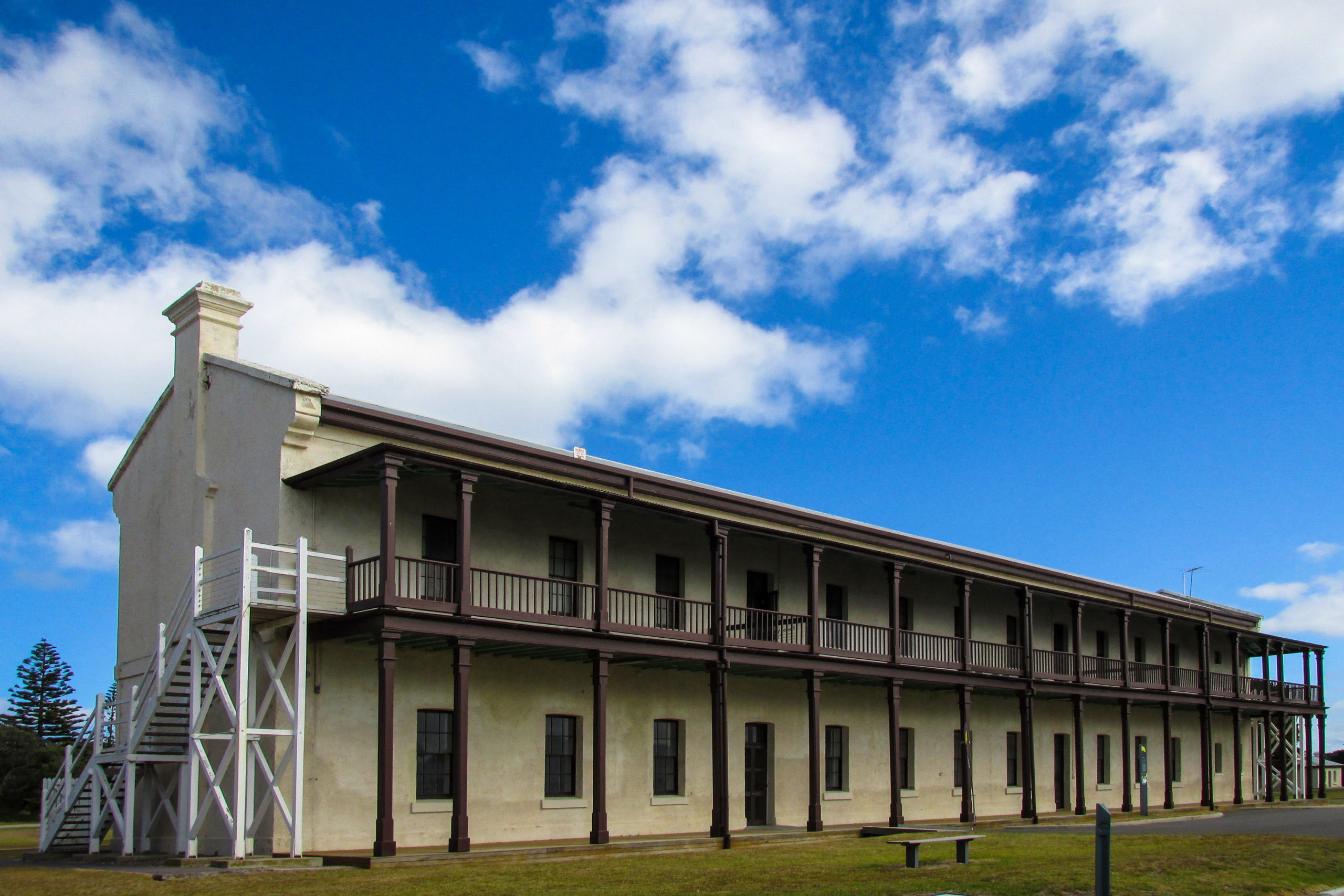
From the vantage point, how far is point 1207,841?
21156 millimetres

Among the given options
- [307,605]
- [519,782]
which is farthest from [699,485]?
[307,605]

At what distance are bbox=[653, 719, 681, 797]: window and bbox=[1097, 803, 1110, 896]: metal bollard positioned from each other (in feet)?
58.3

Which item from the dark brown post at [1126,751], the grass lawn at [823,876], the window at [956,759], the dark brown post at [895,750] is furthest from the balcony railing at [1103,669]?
the grass lawn at [823,876]

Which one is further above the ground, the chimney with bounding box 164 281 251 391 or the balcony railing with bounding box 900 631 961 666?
the chimney with bounding box 164 281 251 391

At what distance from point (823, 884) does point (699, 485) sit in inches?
511

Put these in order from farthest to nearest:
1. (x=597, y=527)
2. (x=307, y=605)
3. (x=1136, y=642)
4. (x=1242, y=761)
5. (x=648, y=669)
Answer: (x=1242, y=761), (x=1136, y=642), (x=648, y=669), (x=597, y=527), (x=307, y=605)

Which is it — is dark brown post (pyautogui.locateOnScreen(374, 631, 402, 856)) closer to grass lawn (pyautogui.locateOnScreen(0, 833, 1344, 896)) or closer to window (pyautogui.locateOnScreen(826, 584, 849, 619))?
grass lawn (pyautogui.locateOnScreen(0, 833, 1344, 896))

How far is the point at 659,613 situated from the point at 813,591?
10.8 feet

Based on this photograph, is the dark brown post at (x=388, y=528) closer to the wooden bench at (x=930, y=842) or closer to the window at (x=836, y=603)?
the wooden bench at (x=930, y=842)

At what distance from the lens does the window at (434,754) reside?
21.1m

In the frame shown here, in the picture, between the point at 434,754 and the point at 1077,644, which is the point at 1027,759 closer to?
the point at 1077,644

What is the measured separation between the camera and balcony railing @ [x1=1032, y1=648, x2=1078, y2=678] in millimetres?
32594

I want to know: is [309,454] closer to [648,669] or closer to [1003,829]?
[648,669]

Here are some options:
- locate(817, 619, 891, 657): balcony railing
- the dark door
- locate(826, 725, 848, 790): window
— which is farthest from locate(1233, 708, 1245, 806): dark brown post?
the dark door
